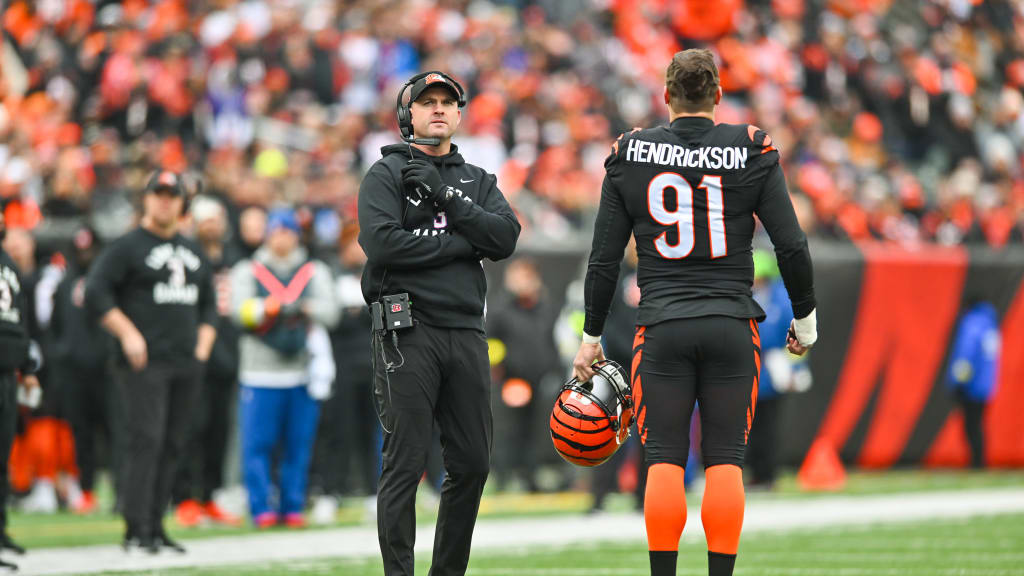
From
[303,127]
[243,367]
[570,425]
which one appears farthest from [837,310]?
[570,425]

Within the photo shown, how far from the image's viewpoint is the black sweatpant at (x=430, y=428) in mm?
6375

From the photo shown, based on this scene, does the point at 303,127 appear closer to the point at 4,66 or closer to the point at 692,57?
the point at 4,66

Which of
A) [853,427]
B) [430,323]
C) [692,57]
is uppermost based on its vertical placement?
[692,57]

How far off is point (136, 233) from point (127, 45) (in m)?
8.58

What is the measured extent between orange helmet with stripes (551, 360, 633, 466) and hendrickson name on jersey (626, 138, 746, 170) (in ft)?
3.09

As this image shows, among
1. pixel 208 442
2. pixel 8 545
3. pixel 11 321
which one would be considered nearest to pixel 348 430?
pixel 208 442

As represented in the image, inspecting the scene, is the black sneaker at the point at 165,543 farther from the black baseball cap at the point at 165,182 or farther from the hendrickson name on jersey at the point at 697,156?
the hendrickson name on jersey at the point at 697,156

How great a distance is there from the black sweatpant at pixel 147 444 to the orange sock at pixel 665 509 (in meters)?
4.02

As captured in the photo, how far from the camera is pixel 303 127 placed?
17562mm

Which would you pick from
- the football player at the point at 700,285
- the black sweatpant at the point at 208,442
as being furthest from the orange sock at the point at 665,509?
the black sweatpant at the point at 208,442

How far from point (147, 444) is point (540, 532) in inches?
112

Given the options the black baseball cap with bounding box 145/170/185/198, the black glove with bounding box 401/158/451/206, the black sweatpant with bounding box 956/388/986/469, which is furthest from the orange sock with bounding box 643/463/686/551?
the black sweatpant with bounding box 956/388/986/469

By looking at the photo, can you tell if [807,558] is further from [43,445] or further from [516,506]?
[43,445]

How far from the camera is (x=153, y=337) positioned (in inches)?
366
